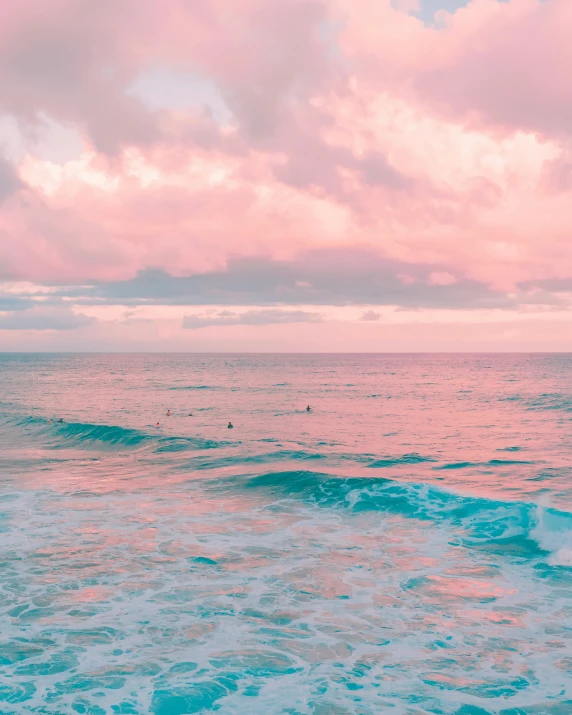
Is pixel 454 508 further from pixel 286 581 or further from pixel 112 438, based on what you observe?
pixel 112 438

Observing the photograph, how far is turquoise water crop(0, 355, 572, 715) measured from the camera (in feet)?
39.9

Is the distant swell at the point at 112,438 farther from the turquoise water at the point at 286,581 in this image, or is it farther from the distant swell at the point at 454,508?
the distant swell at the point at 454,508

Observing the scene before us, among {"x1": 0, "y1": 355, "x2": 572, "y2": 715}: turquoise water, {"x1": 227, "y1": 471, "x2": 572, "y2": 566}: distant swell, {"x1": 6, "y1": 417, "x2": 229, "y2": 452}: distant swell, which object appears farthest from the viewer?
{"x1": 6, "y1": 417, "x2": 229, "y2": 452}: distant swell

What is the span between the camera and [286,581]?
17.8 m

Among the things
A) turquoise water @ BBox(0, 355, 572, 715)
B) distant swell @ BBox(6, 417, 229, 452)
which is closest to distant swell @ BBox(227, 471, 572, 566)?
turquoise water @ BBox(0, 355, 572, 715)

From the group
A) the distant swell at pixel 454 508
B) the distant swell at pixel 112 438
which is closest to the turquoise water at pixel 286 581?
the distant swell at pixel 454 508

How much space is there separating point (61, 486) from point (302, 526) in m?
14.4

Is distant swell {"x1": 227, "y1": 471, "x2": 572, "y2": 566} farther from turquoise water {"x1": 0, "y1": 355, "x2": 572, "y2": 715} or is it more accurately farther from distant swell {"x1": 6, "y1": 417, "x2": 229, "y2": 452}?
distant swell {"x1": 6, "y1": 417, "x2": 229, "y2": 452}

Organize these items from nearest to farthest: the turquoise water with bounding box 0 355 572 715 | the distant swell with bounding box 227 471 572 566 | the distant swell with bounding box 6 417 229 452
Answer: the turquoise water with bounding box 0 355 572 715, the distant swell with bounding box 227 471 572 566, the distant swell with bounding box 6 417 229 452

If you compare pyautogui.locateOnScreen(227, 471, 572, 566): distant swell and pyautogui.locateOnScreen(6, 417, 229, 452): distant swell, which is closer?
pyautogui.locateOnScreen(227, 471, 572, 566): distant swell

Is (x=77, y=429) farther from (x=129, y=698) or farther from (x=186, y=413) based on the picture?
(x=129, y=698)

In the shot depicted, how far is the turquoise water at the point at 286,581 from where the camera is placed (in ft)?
39.9

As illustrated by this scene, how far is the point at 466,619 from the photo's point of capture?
1532 centimetres

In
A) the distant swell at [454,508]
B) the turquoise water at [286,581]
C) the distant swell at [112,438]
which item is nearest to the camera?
the turquoise water at [286,581]
